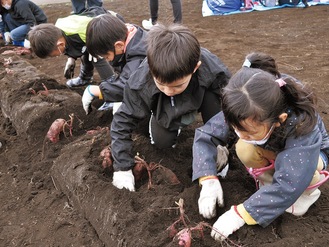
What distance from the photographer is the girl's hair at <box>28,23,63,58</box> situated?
10.1ft

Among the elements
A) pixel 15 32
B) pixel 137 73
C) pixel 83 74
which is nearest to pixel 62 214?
→ pixel 137 73

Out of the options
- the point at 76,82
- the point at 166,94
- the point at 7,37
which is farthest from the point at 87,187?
the point at 7,37

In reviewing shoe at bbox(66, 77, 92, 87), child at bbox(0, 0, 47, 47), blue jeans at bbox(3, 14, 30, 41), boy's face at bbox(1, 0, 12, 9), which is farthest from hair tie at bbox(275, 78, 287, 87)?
boy's face at bbox(1, 0, 12, 9)

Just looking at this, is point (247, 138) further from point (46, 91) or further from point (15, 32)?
point (15, 32)

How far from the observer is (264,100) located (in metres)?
1.48

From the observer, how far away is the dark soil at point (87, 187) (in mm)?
1756

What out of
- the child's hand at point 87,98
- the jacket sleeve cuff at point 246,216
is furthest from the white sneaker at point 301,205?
the child's hand at point 87,98

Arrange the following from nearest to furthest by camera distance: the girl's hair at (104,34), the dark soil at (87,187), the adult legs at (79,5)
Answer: the dark soil at (87,187) < the girl's hair at (104,34) < the adult legs at (79,5)

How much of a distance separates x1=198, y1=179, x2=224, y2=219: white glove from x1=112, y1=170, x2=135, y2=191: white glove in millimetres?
462

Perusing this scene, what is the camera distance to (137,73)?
219cm

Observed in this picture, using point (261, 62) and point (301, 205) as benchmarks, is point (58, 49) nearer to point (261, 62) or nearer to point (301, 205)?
point (261, 62)

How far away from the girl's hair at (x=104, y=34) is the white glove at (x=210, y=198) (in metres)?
1.20

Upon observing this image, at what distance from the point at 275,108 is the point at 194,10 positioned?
579 centimetres

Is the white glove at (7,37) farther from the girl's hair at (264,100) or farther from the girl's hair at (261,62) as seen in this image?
the girl's hair at (264,100)
